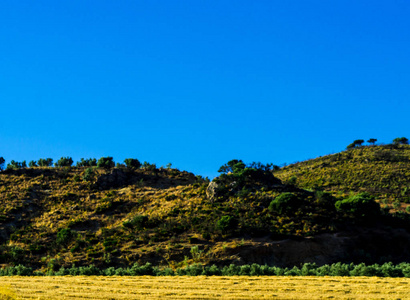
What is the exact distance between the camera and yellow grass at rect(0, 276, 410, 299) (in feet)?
74.7

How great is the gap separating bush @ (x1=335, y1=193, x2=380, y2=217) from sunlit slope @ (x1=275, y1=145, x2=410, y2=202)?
18.8 m

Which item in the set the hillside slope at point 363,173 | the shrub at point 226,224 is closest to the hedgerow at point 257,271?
the shrub at point 226,224

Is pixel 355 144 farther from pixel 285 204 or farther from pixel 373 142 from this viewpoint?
pixel 285 204

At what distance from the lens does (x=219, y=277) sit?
2928cm

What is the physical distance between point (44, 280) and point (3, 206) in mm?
32929

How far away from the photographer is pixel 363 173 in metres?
79.5

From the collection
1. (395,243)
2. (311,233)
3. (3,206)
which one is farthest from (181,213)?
(3,206)

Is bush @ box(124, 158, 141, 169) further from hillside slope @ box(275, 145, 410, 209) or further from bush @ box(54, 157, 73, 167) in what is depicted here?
hillside slope @ box(275, 145, 410, 209)

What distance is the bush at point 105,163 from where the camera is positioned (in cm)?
7594

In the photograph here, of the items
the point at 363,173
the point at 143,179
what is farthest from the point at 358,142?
the point at 143,179

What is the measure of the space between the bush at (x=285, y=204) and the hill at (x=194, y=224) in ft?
0.37

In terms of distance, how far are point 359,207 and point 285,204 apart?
26.6ft

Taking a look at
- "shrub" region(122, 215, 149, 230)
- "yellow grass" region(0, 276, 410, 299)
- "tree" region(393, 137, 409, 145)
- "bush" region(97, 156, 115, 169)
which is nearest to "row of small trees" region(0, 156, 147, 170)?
"bush" region(97, 156, 115, 169)

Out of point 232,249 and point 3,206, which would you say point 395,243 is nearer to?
point 232,249
